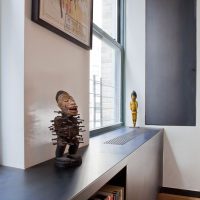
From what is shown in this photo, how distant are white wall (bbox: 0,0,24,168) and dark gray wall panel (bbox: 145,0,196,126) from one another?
6.29 ft

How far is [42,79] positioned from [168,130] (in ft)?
6.19

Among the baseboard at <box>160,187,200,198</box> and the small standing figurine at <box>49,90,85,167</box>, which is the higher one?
the small standing figurine at <box>49,90,85,167</box>

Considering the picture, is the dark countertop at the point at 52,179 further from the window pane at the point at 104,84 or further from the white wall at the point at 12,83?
the window pane at the point at 104,84

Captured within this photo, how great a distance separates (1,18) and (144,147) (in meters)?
1.18

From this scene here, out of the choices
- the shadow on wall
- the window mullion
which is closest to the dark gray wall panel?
the shadow on wall

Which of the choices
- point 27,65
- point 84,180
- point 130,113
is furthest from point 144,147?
point 130,113

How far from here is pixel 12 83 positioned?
1.01 metres

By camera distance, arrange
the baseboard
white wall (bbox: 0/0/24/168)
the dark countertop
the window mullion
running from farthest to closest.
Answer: the baseboard → the window mullion → white wall (bbox: 0/0/24/168) → the dark countertop

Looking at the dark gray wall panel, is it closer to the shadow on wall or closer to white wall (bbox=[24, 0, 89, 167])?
the shadow on wall

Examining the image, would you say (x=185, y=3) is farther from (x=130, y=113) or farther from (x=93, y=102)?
(x=93, y=102)

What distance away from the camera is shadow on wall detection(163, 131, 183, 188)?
257 centimetres

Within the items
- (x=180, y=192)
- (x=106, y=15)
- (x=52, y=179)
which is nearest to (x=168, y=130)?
(x=180, y=192)

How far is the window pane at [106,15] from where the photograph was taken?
229cm

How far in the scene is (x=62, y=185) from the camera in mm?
802
